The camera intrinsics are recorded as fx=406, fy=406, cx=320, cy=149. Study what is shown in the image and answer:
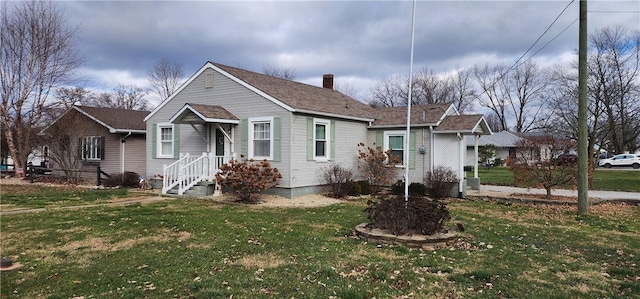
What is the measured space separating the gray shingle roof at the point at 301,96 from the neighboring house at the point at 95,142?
26.9 feet

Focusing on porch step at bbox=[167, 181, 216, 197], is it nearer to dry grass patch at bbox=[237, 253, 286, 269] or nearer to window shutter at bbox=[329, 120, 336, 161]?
window shutter at bbox=[329, 120, 336, 161]

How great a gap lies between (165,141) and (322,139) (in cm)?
685

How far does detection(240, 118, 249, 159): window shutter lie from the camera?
1441 cm

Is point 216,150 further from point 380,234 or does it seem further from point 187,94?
point 380,234

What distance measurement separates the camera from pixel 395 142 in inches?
655

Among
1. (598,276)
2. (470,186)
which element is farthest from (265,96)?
(598,276)

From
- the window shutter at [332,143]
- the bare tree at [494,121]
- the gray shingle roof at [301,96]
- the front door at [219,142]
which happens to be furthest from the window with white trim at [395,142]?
the bare tree at [494,121]

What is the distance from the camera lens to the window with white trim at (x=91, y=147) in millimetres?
21016

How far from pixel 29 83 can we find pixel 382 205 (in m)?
21.8

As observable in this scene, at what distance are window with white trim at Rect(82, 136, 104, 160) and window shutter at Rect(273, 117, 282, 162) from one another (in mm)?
12067

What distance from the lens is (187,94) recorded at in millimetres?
16438

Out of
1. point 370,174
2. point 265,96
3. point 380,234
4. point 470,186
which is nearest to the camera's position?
point 380,234

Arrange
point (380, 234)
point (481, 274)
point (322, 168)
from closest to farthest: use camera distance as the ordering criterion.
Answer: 1. point (481, 274)
2. point (380, 234)
3. point (322, 168)

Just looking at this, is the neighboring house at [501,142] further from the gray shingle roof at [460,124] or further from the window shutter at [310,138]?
the window shutter at [310,138]
